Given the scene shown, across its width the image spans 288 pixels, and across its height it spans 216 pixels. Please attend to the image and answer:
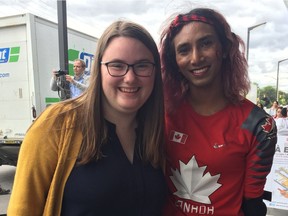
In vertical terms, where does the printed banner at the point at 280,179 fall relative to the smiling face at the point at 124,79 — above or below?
below

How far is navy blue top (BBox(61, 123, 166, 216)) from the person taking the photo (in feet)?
4.26

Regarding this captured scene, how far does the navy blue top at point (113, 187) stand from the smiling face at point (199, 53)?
531mm

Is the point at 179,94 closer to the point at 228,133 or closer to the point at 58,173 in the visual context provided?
the point at 228,133

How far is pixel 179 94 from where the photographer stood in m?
1.84

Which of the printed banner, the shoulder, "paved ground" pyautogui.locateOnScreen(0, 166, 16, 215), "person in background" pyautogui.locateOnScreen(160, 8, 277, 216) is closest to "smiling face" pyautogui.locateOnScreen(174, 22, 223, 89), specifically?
"person in background" pyautogui.locateOnScreen(160, 8, 277, 216)

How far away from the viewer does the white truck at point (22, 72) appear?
528cm

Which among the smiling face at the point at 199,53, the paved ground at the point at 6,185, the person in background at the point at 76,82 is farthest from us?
the person in background at the point at 76,82

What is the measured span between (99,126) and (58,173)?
0.27 m

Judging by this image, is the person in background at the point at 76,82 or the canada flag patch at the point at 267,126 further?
the person in background at the point at 76,82

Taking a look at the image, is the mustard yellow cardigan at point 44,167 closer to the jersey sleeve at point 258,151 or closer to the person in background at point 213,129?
the person in background at point 213,129

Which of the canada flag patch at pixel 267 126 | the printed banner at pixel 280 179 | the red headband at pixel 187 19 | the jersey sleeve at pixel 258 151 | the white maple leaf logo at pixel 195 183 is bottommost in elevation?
the printed banner at pixel 280 179

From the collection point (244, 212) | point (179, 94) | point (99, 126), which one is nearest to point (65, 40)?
point (179, 94)

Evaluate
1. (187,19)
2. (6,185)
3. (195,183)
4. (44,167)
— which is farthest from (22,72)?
(195,183)

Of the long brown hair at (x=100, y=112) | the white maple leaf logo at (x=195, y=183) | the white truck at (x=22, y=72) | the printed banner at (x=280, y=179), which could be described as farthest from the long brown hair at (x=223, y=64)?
the white truck at (x=22, y=72)
